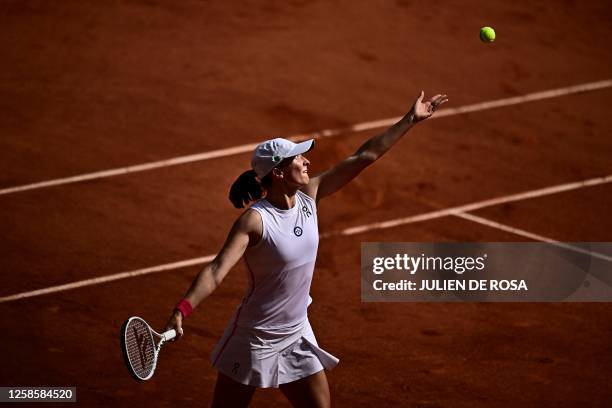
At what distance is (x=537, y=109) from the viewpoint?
47.2 feet

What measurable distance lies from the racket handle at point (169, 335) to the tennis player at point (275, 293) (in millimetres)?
785

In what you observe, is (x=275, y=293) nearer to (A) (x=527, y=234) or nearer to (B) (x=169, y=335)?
(B) (x=169, y=335)

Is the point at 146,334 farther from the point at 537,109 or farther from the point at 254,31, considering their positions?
the point at 254,31

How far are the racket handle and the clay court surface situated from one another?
292 cm

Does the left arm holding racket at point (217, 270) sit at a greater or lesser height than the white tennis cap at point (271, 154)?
lesser

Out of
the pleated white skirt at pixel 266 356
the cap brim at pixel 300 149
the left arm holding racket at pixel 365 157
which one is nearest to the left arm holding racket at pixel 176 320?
the cap brim at pixel 300 149

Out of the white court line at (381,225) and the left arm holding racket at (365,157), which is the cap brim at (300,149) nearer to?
the left arm holding racket at (365,157)

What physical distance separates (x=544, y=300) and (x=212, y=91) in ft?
18.9

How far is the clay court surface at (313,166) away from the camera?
9.59 metres

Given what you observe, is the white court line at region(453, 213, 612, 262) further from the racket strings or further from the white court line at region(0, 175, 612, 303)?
the racket strings

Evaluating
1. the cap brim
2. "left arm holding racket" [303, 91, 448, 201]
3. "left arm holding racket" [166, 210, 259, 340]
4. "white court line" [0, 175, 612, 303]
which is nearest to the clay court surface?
"white court line" [0, 175, 612, 303]

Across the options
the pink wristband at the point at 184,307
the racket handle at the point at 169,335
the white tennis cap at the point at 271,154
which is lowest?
the racket handle at the point at 169,335

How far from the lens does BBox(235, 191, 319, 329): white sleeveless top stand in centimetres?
682

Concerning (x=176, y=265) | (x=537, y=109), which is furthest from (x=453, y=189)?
(x=176, y=265)
